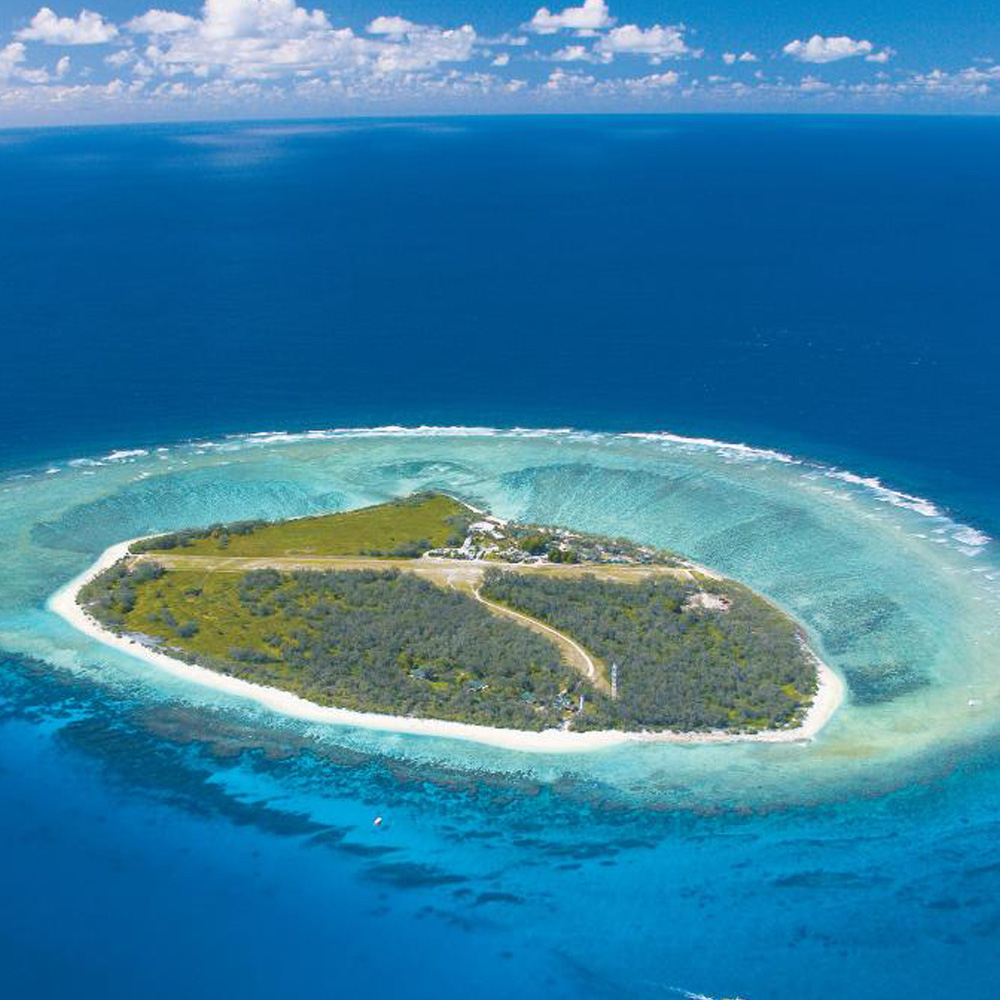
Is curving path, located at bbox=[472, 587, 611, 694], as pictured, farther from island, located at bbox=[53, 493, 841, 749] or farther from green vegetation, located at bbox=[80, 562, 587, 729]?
green vegetation, located at bbox=[80, 562, 587, 729]

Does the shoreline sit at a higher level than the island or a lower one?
lower

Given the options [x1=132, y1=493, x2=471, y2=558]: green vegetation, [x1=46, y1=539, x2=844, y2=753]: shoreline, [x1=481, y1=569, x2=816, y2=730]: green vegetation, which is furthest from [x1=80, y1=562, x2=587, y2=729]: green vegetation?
[x1=132, y1=493, x2=471, y2=558]: green vegetation

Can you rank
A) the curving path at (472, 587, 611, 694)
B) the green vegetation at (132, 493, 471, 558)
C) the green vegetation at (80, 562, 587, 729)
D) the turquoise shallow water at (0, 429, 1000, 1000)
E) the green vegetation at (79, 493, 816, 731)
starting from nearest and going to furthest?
the turquoise shallow water at (0, 429, 1000, 1000) → the green vegetation at (79, 493, 816, 731) → the green vegetation at (80, 562, 587, 729) → the curving path at (472, 587, 611, 694) → the green vegetation at (132, 493, 471, 558)

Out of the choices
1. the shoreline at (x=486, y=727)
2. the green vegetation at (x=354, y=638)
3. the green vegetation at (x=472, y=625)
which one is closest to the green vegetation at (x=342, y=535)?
the green vegetation at (x=472, y=625)

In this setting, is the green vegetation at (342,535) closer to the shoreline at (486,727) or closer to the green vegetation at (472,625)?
the green vegetation at (472,625)

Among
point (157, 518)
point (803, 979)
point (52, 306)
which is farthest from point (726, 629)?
point (52, 306)

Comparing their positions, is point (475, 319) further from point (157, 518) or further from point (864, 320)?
point (157, 518)
